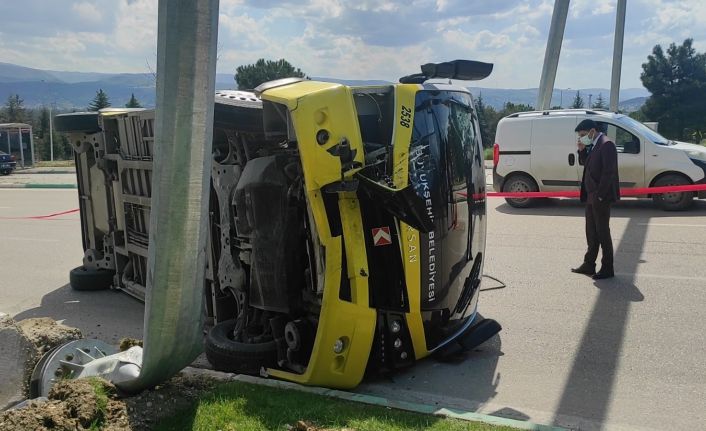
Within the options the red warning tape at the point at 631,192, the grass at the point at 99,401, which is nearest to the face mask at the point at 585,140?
the red warning tape at the point at 631,192

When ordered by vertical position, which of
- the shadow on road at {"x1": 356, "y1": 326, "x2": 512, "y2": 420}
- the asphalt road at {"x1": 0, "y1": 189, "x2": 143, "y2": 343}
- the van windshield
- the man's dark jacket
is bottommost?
the asphalt road at {"x1": 0, "y1": 189, "x2": 143, "y2": 343}

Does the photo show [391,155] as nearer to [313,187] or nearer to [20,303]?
[313,187]

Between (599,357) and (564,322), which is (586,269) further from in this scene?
(599,357)

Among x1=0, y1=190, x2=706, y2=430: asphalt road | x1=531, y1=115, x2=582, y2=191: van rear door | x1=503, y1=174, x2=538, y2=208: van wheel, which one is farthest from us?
x1=503, y1=174, x2=538, y2=208: van wheel

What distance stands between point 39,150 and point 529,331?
51710 mm

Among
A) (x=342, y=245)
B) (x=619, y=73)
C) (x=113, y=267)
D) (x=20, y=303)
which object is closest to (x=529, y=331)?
(x=342, y=245)

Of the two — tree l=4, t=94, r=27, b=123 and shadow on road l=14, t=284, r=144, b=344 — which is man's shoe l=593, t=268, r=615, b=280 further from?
tree l=4, t=94, r=27, b=123

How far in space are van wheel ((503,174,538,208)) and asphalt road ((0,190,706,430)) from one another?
2245 mm

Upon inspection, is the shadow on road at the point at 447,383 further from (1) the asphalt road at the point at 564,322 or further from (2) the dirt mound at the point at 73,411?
(2) the dirt mound at the point at 73,411

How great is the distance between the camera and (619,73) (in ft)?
90.6

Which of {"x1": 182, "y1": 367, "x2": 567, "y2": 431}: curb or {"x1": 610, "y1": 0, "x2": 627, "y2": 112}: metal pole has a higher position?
{"x1": 610, "y1": 0, "x2": 627, "y2": 112}: metal pole

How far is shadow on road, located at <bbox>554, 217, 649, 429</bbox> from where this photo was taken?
4230 mm

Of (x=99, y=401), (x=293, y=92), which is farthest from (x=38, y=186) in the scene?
(x=99, y=401)

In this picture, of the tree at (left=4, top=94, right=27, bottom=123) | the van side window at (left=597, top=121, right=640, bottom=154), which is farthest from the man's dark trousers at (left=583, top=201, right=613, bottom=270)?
→ the tree at (left=4, top=94, right=27, bottom=123)
